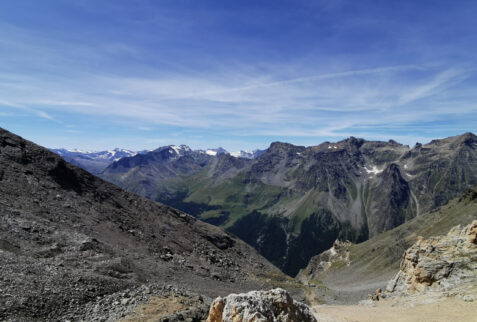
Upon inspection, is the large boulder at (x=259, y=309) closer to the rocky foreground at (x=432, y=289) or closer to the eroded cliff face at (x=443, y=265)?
the rocky foreground at (x=432, y=289)

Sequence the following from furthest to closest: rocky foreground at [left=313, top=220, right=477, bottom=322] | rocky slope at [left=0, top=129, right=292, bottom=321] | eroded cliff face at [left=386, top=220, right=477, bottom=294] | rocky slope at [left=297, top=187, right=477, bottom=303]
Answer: rocky slope at [left=297, top=187, right=477, bottom=303] → eroded cliff face at [left=386, top=220, right=477, bottom=294] → rocky foreground at [left=313, top=220, right=477, bottom=322] → rocky slope at [left=0, top=129, right=292, bottom=321]

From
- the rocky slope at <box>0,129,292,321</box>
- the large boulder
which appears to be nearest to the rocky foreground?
the large boulder

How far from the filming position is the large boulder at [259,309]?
605 inches

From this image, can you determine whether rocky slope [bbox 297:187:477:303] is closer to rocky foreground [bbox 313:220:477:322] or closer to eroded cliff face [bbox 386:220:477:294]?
rocky foreground [bbox 313:220:477:322]

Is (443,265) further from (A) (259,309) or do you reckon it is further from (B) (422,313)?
(A) (259,309)

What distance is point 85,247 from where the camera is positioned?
37.8 meters

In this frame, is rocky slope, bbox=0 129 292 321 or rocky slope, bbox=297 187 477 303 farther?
rocky slope, bbox=297 187 477 303

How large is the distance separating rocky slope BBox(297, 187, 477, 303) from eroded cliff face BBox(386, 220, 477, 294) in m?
73.3

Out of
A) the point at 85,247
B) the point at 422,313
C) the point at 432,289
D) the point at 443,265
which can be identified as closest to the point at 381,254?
the point at 443,265

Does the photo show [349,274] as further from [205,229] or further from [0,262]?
[0,262]

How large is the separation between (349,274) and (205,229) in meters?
106

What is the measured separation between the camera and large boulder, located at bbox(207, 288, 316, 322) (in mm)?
15359

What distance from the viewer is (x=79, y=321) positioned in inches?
897

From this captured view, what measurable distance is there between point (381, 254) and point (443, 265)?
411 feet
